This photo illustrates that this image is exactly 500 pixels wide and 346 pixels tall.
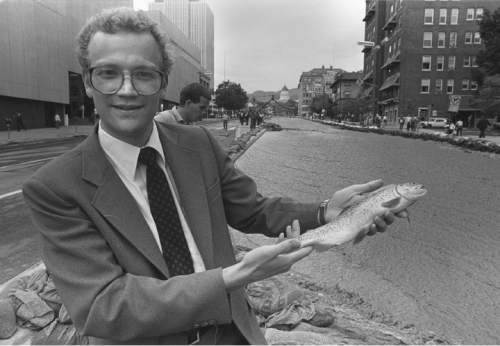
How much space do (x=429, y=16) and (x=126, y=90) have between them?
72.9 meters

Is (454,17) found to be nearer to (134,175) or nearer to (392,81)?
(392,81)

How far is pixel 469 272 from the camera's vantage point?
7289 millimetres

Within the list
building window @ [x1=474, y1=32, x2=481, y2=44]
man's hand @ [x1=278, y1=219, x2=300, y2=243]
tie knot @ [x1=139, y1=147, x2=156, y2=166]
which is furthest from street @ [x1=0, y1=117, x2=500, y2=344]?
building window @ [x1=474, y1=32, x2=481, y2=44]

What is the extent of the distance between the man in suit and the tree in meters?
127

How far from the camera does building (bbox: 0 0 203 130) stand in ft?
132

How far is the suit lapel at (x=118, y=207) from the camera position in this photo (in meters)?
1.74

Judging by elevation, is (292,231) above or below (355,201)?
below

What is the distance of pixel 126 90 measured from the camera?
5.96 ft

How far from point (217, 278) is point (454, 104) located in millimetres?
31331

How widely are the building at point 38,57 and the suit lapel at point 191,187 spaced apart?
3526 centimetres

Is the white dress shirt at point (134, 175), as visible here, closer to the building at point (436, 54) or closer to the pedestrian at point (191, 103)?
the pedestrian at point (191, 103)

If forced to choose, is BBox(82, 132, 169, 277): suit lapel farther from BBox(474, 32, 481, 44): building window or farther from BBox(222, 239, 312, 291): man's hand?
BBox(474, 32, 481, 44): building window

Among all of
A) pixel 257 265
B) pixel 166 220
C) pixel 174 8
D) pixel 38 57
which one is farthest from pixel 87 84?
pixel 38 57

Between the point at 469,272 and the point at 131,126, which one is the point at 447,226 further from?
the point at 131,126
